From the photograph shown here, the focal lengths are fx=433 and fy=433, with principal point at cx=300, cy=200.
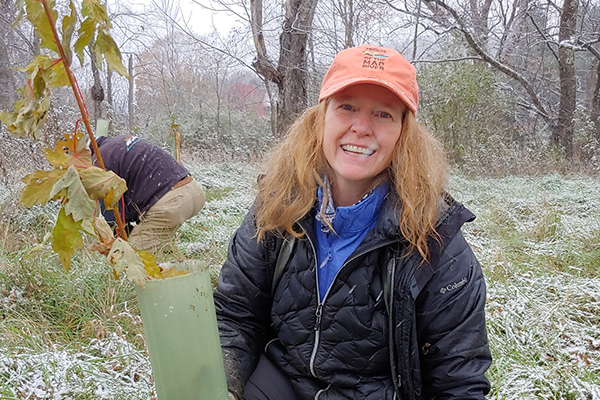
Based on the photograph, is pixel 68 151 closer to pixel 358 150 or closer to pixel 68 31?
pixel 68 31

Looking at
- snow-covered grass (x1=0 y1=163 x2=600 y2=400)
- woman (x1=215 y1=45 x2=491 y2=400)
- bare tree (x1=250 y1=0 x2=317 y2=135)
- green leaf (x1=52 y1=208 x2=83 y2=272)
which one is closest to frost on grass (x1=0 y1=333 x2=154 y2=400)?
snow-covered grass (x1=0 y1=163 x2=600 y2=400)

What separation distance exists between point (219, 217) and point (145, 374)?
345 centimetres

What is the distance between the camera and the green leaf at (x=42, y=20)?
708 mm

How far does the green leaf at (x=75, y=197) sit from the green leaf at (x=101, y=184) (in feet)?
0.08

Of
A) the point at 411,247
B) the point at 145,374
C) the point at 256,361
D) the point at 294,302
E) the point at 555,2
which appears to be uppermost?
the point at 555,2

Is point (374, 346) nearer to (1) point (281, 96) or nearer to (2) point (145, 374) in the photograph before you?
(2) point (145, 374)

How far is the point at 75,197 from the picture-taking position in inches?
28.0

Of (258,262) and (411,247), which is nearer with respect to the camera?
(411,247)

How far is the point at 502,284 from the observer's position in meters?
3.34

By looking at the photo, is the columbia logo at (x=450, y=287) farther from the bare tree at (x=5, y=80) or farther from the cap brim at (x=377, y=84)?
the bare tree at (x=5, y=80)

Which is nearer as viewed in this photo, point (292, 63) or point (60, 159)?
point (60, 159)

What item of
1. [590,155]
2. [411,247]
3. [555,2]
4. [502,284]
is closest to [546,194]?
[502,284]

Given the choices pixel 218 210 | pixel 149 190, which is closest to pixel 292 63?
pixel 218 210

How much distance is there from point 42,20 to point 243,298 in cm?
128
